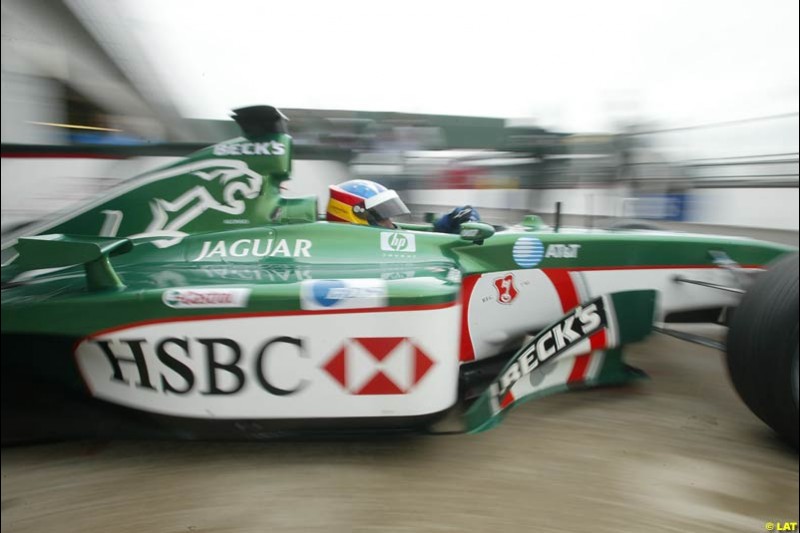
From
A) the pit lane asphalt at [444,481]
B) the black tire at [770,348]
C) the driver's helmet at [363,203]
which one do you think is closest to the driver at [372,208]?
the driver's helmet at [363,203]

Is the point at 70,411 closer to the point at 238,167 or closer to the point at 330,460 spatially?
the point at 330,460

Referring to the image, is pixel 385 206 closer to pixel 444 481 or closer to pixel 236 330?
pixel 236 330

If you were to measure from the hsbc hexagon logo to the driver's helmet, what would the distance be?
0.51 metres

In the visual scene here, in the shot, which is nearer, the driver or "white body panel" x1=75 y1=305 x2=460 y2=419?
"white body panel" x1=75 y1=305 x2=460 y2=419

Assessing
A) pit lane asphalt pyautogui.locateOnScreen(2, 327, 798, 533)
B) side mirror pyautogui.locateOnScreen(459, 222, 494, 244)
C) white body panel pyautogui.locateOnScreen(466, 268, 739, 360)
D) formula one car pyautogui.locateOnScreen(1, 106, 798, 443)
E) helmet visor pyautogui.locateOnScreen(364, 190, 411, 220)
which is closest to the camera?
pit lane asphalt pyautogui.locateOnScreen(2, 327, 798, 533)

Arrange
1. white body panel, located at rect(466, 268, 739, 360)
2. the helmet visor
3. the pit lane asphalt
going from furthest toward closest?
white body panel, located at rect(466, 268, 739, 360) → the helmet visor → the pit lane asphalt

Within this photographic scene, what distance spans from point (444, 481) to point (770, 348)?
1.30m

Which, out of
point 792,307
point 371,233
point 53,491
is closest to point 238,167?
point 371,233

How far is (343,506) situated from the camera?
1.53 metres

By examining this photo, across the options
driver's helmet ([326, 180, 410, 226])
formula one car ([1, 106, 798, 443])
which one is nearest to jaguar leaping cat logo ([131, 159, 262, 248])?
formula one car ([1, 106, 798, 443])

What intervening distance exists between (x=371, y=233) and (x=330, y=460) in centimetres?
95

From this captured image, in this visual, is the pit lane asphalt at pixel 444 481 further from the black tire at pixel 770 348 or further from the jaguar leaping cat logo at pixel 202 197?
the jaguar leaping cat logo at pixel 202 197

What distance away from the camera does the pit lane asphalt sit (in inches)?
55.5

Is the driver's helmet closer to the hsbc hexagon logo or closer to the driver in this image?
the driver
